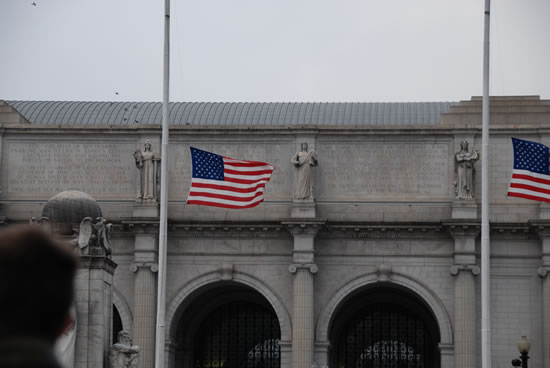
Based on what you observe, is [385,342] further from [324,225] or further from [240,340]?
[324,225]

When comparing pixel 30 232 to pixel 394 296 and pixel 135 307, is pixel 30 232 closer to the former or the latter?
pixel 135 307

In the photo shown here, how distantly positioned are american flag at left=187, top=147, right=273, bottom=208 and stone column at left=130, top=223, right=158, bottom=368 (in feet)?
43.7

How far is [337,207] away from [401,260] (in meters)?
3.86

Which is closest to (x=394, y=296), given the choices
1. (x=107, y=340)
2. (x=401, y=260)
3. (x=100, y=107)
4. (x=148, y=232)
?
(x=401, y=260)

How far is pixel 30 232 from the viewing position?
3201mm

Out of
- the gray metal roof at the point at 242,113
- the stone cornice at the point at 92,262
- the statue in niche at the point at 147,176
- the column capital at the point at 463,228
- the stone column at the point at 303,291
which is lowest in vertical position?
the stone cornice at the point at 92,262

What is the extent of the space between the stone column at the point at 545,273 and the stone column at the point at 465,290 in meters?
2.78

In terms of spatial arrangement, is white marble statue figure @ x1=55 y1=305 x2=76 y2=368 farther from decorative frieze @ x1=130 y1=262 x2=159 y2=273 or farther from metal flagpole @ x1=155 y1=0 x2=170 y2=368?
decorative frieze @ x1=130 y1=262 x2=159 y2=273

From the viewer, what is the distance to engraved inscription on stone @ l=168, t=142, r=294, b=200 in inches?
2253

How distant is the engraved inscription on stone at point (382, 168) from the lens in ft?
186

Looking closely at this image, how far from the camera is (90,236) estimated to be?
2728 centimetres

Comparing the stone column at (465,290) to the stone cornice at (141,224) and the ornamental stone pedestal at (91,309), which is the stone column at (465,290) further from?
the ornamental stone pedestal at (91,309)


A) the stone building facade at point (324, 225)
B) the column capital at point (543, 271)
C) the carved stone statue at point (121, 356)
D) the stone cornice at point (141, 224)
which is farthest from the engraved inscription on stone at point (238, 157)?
the carved stone statue at point (121, 356)

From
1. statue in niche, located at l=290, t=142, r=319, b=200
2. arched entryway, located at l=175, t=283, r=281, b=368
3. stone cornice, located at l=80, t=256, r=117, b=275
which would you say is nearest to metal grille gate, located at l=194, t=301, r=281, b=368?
arched entryway, located at l=175, t=283, r=281, b=368
